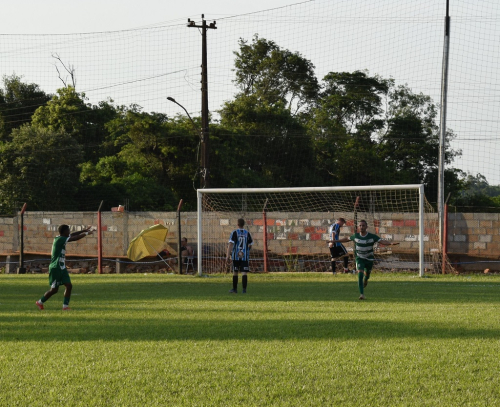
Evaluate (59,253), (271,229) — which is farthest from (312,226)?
(59,253)

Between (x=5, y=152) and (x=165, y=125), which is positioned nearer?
(x=5, y=152)

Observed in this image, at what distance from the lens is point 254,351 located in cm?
771

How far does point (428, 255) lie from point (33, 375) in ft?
59.3

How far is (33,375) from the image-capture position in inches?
262

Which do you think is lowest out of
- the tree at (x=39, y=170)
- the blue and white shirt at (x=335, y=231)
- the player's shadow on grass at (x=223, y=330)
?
the player's shadow on grass at (x=223, y=330)

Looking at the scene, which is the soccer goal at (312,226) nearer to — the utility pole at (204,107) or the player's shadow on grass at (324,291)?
the player's shadow on grass at (324,291)

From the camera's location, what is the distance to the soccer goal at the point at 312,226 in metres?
23.4

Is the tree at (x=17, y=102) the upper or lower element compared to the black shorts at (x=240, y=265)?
upper

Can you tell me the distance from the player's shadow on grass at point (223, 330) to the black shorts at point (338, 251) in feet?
38.3

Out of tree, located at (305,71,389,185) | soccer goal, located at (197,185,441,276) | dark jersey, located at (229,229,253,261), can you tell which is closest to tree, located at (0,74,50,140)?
tree, located at (305,71,389,185)

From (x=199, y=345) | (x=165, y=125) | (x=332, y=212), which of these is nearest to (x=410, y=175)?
(x=165, y=125)

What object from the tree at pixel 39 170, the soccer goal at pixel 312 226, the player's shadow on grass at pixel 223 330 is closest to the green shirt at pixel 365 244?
the player's shadow on grass at pixel 223 330

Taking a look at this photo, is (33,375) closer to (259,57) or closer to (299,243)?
(299,243)

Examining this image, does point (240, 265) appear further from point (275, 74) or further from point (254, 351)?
point (275, 74)
